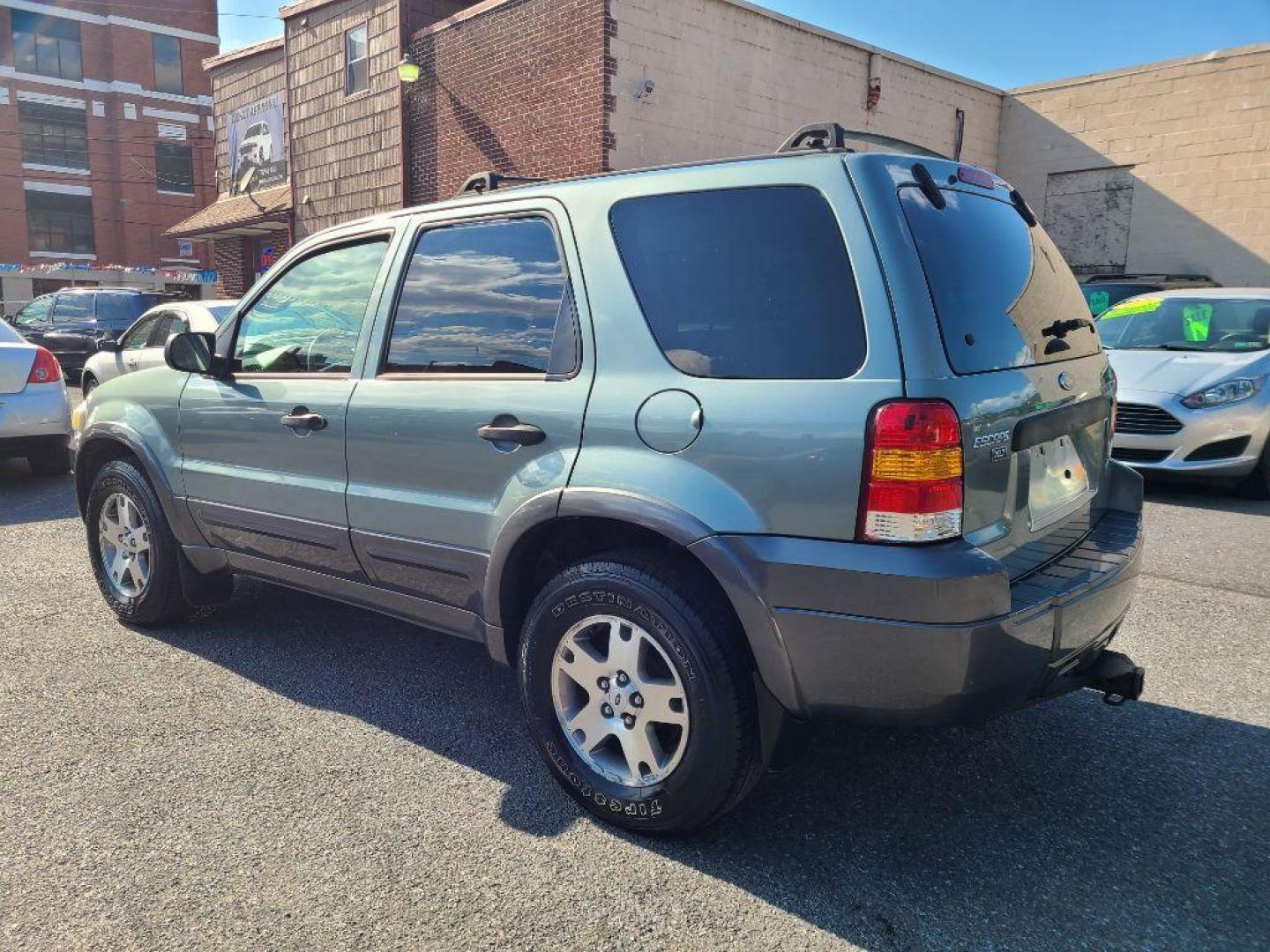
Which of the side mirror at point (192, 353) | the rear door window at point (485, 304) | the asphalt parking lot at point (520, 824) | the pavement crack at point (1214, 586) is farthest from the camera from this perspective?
the pavement crack at point (1214, 586)

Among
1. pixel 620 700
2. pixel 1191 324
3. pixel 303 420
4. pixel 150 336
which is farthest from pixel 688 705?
pixel 150 336

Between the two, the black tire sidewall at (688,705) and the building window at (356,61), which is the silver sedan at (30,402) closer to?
the black tire sidewall at (688,705)

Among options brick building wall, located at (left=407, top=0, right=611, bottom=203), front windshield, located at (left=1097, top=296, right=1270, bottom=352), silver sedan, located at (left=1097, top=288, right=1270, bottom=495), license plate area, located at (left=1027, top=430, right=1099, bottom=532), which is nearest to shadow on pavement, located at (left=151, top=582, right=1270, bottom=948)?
license plate area, located at (left=1027, top=430, right=1099, bottom=532)

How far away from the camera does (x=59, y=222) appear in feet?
140

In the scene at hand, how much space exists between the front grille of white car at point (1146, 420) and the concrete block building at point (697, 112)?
314 inches

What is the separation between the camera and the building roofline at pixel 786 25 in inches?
566

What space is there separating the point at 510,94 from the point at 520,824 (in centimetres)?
1349

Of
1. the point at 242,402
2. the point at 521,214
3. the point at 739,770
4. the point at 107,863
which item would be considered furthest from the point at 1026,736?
the point at 242,402

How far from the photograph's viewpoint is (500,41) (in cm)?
1447

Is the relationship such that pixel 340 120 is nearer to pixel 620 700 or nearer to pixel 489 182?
pixel 489 182

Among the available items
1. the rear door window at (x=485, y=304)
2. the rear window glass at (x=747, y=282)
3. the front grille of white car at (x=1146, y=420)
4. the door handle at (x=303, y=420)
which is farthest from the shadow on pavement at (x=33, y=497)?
the front grille of white car at (x=1146, y=420)

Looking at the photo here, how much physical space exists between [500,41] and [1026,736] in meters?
13.8

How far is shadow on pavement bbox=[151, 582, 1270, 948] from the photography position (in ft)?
7.74

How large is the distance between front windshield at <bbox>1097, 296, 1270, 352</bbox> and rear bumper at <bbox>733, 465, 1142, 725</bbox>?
22.0 feet
